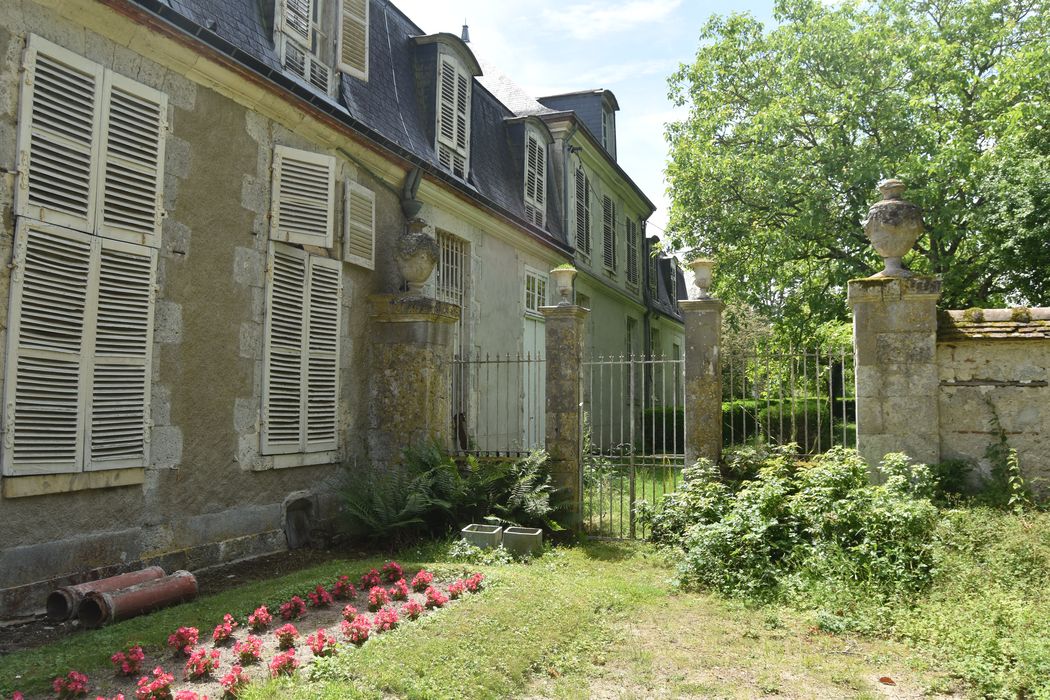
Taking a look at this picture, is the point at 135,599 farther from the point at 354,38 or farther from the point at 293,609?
the point at 354,38

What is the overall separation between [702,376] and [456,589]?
131 inches

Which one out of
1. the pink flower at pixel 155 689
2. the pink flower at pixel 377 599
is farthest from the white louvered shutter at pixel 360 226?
the pink flower at pixel 155 689

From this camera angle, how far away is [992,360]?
19.3 ft

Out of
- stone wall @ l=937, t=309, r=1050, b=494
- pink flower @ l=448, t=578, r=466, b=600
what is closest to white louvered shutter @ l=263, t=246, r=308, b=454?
pink flower @ l=448, t=578, r=466, b=600

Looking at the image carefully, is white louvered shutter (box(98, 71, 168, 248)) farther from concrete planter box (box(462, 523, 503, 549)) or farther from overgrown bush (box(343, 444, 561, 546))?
concrete planter box (box(462, 523, 503, 549))

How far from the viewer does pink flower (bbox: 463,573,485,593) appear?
16.4ft

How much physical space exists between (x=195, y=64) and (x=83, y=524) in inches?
138

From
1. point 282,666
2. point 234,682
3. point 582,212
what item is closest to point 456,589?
point 282,666

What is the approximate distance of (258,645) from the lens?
369 cm

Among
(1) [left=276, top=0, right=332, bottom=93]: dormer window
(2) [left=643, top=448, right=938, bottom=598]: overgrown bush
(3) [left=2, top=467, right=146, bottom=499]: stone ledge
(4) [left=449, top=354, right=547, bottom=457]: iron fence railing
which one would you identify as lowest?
(2) [left=643, top=448, right=938, bottom=598]: overgrown bush

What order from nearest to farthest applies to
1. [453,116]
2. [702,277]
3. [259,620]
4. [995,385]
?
→ [259,620] → [995,385] → [702,277] → [453,116]

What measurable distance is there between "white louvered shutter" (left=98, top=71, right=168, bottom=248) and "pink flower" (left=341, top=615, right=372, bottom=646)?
317 cm

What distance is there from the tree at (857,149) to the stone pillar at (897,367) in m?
4.25

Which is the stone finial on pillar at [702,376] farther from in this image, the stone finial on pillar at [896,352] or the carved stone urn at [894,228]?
the carved stone urn at [894,228]
